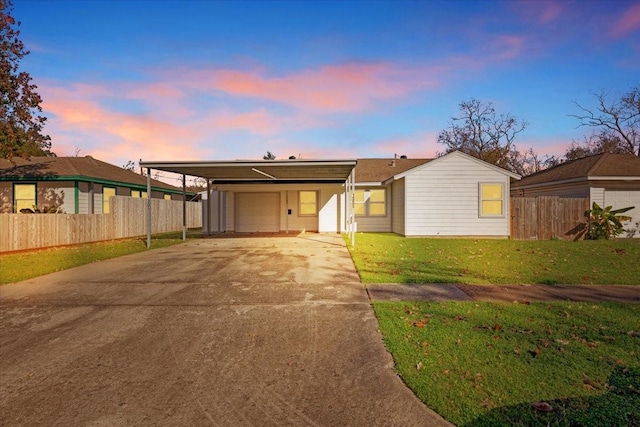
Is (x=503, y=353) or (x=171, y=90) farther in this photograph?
(x=171, y=90)

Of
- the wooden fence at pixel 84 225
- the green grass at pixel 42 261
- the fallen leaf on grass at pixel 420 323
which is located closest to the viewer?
the fallen leaf on grass at pixel 420 323

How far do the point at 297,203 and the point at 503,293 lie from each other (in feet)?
52.5

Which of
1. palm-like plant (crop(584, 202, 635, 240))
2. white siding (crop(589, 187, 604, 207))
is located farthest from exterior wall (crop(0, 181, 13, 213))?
white siding (crop(589, 187, 604, 207))

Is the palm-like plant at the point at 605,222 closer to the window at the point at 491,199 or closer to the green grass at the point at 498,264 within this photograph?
the green grass at the point at 498,264

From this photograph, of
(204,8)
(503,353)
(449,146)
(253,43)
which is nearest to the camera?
(503,353)

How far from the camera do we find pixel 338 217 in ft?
69.8

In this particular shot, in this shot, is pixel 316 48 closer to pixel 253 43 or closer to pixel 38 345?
pixel 253 43

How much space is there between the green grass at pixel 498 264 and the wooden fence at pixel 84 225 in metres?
12.1

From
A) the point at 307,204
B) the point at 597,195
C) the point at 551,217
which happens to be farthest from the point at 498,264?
the point at 307,204

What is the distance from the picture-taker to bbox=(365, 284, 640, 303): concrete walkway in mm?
6309

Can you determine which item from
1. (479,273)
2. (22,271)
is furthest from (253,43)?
(479,273)

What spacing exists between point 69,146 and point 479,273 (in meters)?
61.4

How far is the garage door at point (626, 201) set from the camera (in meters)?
17.8

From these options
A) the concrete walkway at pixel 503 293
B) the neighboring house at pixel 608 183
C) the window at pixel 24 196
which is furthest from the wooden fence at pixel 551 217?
the window at pixel 24 196
